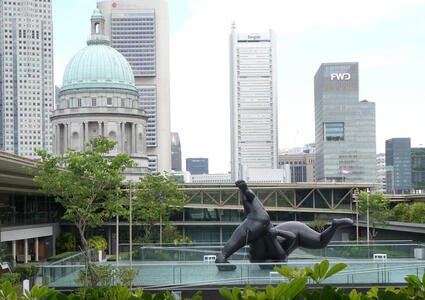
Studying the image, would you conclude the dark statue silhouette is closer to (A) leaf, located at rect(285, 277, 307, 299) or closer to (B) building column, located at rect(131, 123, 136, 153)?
(A) leaf, located at rect(285, 277, 307, 299)

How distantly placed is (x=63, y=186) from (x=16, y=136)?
166869 millimetres

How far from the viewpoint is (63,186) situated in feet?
120

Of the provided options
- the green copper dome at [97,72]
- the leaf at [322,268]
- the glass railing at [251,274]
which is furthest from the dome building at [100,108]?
the leaf at [322,268]

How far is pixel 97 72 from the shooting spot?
322 feet

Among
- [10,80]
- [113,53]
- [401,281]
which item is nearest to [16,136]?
[10,80]

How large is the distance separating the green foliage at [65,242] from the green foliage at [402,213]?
1284 inches

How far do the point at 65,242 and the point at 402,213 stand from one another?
34103 mm

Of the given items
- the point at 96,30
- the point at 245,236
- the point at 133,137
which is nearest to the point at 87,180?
the point at 245,236

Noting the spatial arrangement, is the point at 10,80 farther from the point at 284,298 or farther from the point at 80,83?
the point at 284,298

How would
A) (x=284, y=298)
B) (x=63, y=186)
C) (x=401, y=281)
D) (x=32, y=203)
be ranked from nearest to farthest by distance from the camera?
(x=284, y=298) < (x=401, y=281) < (x=63, y=186) < (x=32, y=203)

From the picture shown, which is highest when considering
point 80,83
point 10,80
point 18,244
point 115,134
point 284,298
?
point 10,80

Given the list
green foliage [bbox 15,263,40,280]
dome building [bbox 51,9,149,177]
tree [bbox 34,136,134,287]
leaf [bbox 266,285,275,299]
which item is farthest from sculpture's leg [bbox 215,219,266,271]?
dome building [bbox 51,9,149,177]

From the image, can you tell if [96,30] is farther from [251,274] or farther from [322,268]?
[322,268]

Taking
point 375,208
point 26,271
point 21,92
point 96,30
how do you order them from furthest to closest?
point 21,92 → point 96,30 → point 375,208 → point 26,271
